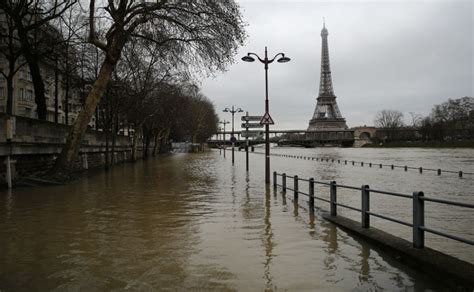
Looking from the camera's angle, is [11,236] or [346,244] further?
[11,236]

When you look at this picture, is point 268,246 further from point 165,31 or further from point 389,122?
point 389,122

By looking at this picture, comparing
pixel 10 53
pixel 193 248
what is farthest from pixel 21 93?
pixel 193 248

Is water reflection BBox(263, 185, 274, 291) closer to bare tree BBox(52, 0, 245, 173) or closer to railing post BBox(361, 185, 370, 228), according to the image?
railing post BBox(361, 185, 370, 228)

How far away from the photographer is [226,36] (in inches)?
897

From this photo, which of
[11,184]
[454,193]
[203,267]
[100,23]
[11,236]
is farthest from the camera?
[100,23]

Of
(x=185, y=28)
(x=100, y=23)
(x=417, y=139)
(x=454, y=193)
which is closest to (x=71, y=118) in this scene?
(x=100, y=23)

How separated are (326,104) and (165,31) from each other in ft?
462

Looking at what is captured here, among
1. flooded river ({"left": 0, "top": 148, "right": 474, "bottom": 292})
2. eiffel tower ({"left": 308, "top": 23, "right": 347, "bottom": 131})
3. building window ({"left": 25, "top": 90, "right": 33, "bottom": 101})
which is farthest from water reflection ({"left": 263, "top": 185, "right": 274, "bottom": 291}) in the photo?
eiffel tower ({"left": 308, "top": 23, "right": 347, "bottom": 131})

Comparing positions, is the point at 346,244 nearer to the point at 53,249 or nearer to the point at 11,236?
the point at 53,249

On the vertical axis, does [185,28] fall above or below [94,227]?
above

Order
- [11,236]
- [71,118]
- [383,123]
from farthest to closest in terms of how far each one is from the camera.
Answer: [383,123]
[71,118]
[11,236]

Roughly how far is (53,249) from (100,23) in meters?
27.4

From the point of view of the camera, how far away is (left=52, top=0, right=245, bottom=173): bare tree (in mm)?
21500

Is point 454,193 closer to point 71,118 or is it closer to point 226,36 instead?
point 226,36
